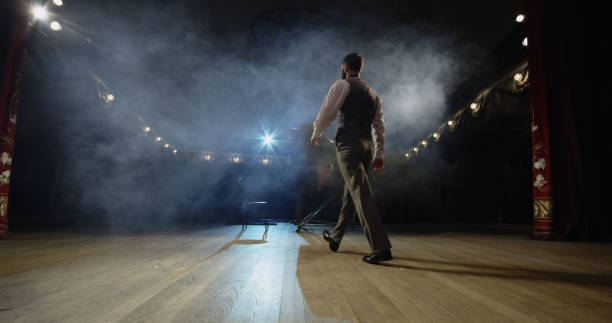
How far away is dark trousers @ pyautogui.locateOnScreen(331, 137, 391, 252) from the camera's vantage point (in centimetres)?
142

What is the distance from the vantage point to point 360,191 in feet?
4.89

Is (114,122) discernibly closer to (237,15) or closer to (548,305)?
(237,15)

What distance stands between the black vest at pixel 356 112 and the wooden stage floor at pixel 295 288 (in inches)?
28.0

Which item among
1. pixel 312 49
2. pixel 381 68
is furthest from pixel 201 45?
pixel 381 68

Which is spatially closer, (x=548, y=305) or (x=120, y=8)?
(x=548, y=305)

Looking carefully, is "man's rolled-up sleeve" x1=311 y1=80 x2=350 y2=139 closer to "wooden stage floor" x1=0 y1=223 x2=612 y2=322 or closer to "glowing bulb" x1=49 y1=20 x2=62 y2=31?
"wooden stage floor" x1=0 y1=223 x2=612 y2=322

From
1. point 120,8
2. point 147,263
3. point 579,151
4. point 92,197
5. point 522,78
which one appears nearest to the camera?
point 147,263

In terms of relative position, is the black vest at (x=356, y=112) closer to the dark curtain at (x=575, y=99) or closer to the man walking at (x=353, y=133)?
the man walking at (x=353, y=133)

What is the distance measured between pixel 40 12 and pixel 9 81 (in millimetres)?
1060

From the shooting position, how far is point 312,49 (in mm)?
5188

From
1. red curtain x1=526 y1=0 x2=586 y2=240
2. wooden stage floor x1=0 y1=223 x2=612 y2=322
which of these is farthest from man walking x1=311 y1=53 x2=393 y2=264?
red curtain x1=526 y1=0 x2=586 y2=240

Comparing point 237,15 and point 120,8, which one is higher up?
point 237,15

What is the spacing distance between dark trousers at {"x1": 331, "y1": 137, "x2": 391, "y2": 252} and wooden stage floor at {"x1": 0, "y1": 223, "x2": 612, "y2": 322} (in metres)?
0.15

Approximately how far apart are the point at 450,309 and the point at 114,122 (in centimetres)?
802
